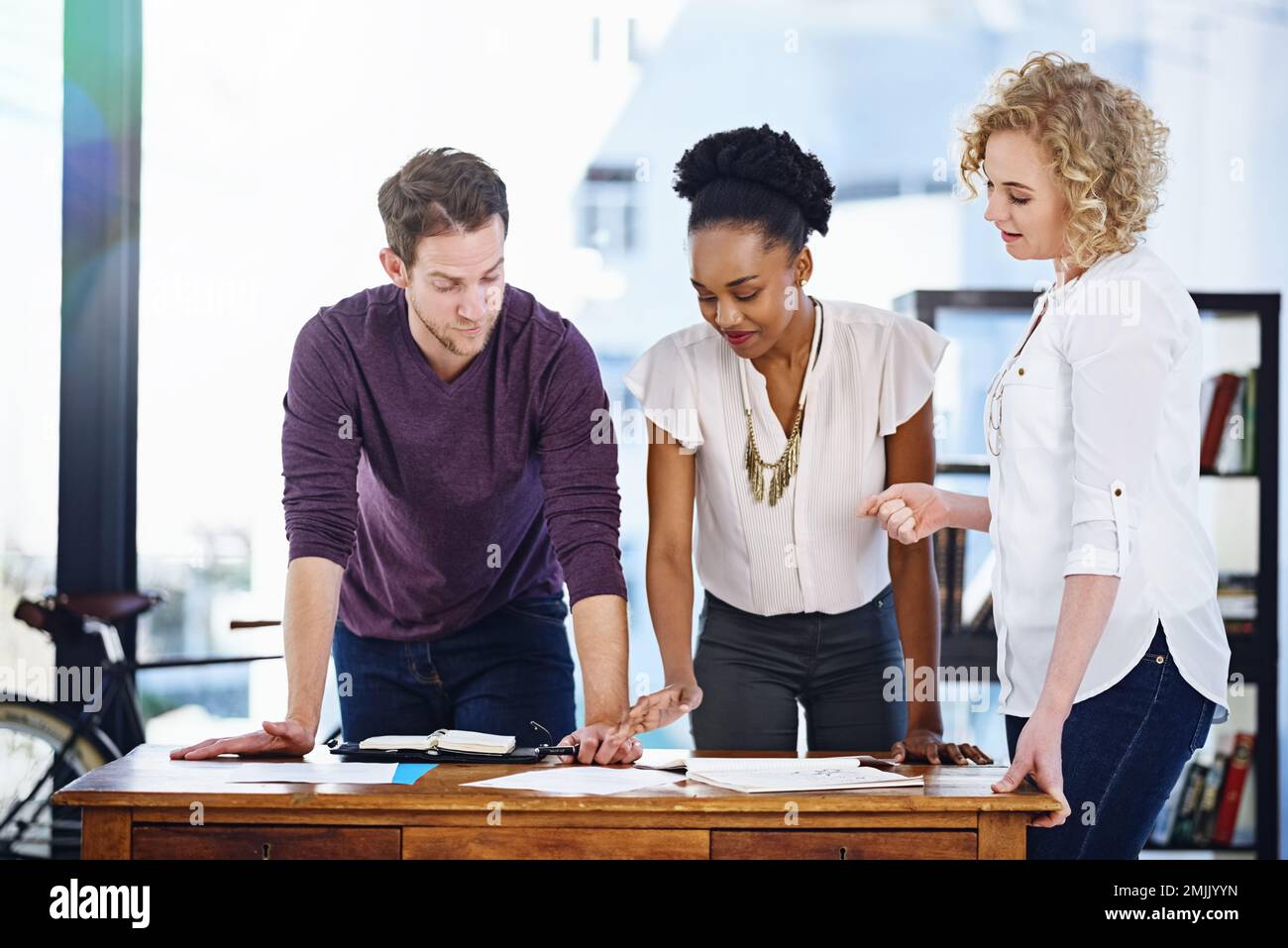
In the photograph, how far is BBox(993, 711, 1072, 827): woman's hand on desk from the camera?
64.2 inches

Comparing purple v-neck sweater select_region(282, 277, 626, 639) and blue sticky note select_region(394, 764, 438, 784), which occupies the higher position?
purple v-neck sweater select_region(282, 277, 626, 639)

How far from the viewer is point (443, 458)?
2.26 metres

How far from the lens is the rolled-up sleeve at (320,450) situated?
7.18 ft

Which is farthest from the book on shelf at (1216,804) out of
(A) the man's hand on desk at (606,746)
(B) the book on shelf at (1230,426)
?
(A) the man's hand on desk at (606,746)

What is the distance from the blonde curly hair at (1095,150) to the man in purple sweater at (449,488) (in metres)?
0.89

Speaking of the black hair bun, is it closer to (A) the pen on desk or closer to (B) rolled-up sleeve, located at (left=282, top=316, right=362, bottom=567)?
(B) rolled-up sleeve, located at (left=282, top=316, right=362, bottom=567)

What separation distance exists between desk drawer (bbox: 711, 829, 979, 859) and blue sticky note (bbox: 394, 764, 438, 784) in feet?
1.44

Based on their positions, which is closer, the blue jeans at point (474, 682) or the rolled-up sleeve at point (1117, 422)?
the rolled-up sleeve at point (1117, 422)

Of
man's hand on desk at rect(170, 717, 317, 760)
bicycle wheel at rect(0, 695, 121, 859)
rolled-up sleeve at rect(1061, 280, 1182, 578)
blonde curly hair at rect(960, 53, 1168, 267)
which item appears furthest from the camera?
bicycle wheel at rect(0, 695, 121, 859)

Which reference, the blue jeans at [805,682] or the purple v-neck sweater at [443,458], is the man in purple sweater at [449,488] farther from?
the blue jeans at [805,682]

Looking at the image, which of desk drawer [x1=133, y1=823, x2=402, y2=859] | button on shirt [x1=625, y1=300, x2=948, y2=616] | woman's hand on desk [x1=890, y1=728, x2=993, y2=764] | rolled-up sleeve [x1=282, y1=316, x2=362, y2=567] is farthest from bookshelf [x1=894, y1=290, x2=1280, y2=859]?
desk drawer [x1=133, y1=823, x2=402, y2=859]

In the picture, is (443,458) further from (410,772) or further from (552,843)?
(552,843)
